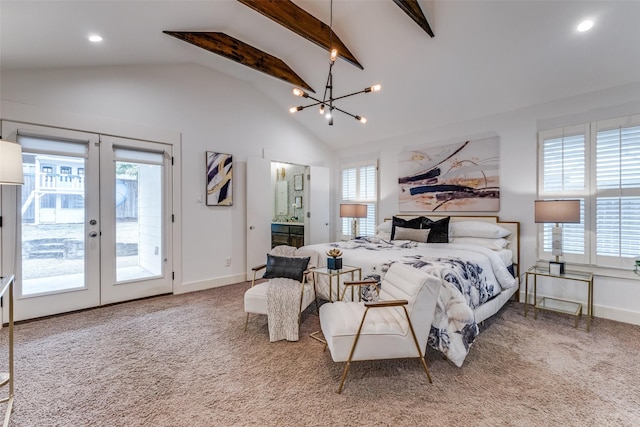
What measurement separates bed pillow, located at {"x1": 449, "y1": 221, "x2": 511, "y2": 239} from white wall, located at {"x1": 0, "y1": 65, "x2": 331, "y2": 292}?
3.17m

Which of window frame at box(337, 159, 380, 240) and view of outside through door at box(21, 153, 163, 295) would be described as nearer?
view of outside through door at box(21, 153, 163, 295)

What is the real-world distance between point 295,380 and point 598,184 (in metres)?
3.94

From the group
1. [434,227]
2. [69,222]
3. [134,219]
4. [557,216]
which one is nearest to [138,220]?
[134,219]

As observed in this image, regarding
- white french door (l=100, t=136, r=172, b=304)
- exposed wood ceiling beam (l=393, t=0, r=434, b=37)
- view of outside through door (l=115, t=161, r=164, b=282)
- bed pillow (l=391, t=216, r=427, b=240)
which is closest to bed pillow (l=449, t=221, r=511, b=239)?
bed pillow (l=391, t=216, r=427, b=240)

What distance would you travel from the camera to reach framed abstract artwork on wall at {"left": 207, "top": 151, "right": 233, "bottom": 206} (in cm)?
457

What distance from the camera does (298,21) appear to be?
325 cm

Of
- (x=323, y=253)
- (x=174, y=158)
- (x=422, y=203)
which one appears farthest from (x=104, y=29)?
(x=422, y=203)

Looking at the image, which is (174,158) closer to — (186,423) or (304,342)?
(304,342)

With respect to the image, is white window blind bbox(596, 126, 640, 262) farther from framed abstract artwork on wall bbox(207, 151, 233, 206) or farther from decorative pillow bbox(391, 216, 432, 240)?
framed abstract artwork on wall bbox(207, 151, 233, 206)

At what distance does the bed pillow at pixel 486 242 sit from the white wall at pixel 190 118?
11.0ft

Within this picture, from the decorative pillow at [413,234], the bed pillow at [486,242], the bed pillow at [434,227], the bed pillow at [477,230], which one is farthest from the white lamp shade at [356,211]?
the bed pillow at [486,242]

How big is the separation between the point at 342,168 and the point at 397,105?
80.9 inches

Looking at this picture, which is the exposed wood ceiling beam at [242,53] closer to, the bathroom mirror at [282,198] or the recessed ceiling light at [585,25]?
the bathroom mirror at [282,198]

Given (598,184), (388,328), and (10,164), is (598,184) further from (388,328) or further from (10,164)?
(10,164)
